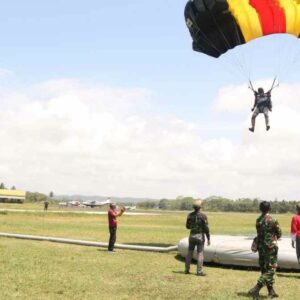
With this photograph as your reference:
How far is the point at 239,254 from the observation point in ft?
46.0

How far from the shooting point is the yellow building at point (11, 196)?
12425 centimetres

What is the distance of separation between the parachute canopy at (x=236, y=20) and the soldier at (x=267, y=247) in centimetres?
877

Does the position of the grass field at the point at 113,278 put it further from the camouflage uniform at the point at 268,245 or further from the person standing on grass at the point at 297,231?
the person standing on grass at the point at 297,231

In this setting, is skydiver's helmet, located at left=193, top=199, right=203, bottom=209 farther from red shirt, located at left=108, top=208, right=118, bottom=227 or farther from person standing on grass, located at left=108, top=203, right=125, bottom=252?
red shirt, located at left=108, top=208, right=118, bottom=227

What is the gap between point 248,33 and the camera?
17.5 m

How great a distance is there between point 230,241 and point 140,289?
5128 millimetres

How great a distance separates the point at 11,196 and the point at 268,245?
12238 centimetres

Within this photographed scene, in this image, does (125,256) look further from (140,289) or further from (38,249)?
(140,289)

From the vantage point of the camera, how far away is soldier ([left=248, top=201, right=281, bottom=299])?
9.81 meters

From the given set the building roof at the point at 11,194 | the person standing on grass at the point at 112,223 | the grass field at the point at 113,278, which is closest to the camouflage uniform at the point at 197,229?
the grass field at the point at 113,278

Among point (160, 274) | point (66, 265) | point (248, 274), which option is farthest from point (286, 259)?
point (66, 265)

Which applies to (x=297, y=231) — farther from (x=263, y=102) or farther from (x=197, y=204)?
(x=263, y=102)

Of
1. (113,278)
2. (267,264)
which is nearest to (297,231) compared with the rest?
(267,264)

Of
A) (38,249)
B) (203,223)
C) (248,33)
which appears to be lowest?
(38,249)
